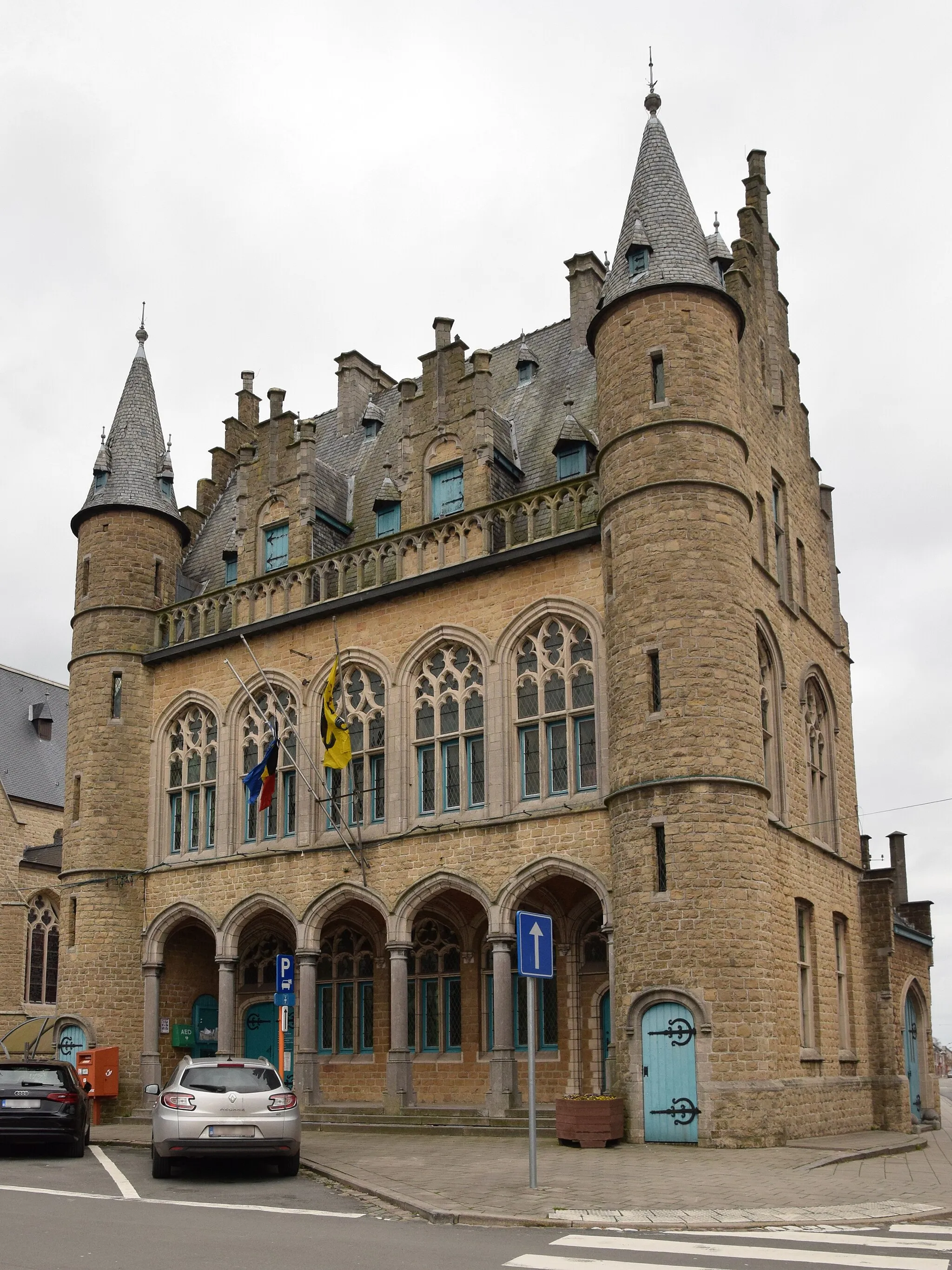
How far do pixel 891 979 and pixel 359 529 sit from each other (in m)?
14.0

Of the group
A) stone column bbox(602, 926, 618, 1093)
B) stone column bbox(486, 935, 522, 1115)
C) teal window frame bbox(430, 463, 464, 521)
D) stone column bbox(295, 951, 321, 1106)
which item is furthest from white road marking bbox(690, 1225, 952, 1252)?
teal window frame bbox(430, 463, 464, 521)

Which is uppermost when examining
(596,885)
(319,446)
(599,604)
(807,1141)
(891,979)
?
(319,446)

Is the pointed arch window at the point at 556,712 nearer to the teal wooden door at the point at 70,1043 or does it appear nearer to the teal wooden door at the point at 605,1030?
the teal wooden door at the point at 605,1030

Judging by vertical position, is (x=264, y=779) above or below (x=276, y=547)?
below

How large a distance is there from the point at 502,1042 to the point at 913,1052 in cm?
1086

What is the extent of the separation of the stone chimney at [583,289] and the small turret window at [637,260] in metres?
5.50

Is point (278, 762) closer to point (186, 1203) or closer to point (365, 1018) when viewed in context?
point (365, 1018)

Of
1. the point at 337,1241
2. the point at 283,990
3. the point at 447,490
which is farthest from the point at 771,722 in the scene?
the point at 337,1241

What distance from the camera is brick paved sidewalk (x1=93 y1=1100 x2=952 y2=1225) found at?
1180 cm

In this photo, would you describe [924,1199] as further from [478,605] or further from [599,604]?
[478,605]

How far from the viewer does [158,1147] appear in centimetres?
1493

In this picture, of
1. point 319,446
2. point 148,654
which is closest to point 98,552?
point 148,654

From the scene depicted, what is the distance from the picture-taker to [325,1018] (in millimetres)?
27188

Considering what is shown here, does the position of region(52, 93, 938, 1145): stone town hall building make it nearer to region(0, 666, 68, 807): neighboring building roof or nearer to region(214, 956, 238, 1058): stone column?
region(214, 956, 238, 1058): stone column
